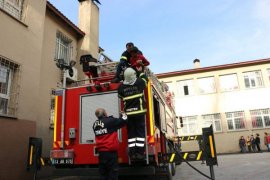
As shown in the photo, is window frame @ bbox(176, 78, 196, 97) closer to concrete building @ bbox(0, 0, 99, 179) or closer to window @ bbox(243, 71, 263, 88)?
window @ bbox(243, 71, 263, 88)

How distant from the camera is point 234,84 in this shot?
2678cm

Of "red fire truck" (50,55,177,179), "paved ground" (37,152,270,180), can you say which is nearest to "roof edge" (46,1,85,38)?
"red fire truck" (50,55,177,179)

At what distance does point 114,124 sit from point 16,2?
250 inches

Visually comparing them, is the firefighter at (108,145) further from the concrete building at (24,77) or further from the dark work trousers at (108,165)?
the concrete building at (24,77)

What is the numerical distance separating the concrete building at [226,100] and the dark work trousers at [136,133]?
21.7 meters

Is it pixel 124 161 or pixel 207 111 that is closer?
pixel 124 161

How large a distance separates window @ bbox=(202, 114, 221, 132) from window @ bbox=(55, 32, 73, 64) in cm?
1744

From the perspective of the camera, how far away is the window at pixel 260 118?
25.0 m

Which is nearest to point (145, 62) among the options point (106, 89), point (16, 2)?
point (106, 89)

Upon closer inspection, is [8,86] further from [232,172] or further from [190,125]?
[190,125]

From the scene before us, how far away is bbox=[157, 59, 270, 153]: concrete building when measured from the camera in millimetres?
25266

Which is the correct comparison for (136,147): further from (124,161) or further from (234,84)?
(234,84)

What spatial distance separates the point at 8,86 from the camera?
8.44 m

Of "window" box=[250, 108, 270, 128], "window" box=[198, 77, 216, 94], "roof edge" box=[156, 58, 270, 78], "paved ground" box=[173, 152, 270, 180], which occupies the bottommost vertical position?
"paved ground" box=[173, 152, 270, 180]
